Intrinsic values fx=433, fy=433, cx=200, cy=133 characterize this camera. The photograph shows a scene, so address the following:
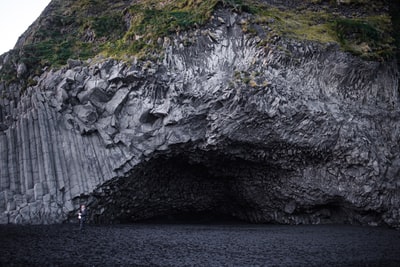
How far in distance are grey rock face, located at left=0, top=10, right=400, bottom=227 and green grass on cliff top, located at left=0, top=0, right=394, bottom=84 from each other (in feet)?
3.58

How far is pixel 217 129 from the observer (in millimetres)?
24828

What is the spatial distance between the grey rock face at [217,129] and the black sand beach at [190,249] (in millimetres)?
6119

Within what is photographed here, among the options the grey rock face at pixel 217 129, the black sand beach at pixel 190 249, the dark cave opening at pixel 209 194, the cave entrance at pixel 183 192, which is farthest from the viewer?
the dark cave opening at pixel 209 194

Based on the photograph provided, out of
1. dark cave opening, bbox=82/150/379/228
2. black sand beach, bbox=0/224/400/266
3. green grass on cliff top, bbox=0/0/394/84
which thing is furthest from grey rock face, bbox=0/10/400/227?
black sand beach, bbox=0/224/400/266

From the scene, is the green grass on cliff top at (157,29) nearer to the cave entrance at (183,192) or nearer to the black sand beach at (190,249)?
the cave entrance at (183,192)

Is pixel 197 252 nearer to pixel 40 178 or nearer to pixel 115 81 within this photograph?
pixel 40 178

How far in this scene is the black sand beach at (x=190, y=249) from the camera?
1170 centimetres

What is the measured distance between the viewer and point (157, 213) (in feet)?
93.2

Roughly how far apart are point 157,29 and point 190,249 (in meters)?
17.1

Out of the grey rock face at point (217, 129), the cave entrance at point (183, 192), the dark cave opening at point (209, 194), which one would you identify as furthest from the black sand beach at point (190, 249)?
the dark cave opening at point (209, 194)

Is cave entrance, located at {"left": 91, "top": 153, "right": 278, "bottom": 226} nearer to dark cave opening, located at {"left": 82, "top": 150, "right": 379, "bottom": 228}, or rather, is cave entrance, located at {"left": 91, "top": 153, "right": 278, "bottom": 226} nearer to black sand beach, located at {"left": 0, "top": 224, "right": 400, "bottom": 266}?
dark cave opening, located at {"left": 82, "top": 150, "right": 379, "bottom": 228}

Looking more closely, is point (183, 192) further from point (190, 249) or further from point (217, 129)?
point (190, 249)

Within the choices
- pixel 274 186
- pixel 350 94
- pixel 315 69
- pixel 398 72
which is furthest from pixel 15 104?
pixel 398 72

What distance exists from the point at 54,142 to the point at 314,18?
1956cm
